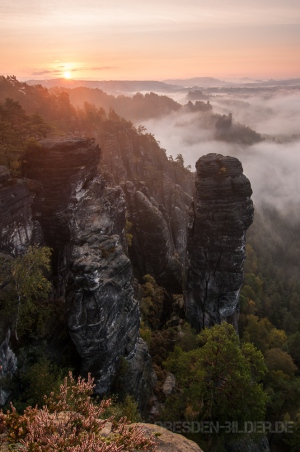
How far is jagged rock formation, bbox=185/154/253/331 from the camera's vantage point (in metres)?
42.8

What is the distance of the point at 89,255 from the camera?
2656cm

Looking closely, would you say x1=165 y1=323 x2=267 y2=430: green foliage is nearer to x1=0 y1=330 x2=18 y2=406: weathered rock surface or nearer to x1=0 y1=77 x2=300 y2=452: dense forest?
x1=0 y1=77 x2=300 y2=452: dense forest

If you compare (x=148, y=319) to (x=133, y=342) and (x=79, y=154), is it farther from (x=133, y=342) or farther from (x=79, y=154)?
(x=79, y=154)

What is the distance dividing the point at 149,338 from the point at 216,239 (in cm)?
1748

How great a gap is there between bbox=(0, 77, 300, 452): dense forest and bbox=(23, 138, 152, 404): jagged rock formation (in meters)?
1.76

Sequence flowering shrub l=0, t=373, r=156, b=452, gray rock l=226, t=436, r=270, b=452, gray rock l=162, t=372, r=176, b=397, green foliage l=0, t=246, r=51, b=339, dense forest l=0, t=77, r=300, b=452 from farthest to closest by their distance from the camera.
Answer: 1. gray rock l=162, t=372, r=176, b=397
2. gray rock l=226, t=436, r=270, b=452
3. dense forest l=0, t=77, r=300, b=452
4. green foliage l=0, t=246, r=51, b=339
5. flowering shrub l=0, t=373, r=156, b=452

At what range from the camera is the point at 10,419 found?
9.95m

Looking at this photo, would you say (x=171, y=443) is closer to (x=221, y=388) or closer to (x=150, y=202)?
(x=221, y=388)

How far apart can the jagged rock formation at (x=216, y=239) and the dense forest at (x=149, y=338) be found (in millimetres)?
5669

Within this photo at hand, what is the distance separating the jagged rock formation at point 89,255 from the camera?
80.8ft

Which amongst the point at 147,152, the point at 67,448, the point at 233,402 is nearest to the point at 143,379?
the point at 233,402

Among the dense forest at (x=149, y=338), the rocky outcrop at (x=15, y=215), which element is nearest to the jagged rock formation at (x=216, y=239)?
the dense forest at (x=149, y=338)

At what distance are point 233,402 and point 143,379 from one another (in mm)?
9335

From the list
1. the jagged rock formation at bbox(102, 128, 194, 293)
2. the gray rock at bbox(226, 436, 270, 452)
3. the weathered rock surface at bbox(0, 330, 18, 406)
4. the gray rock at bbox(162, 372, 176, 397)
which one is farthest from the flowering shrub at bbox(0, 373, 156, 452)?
the jagged rock formation at bbox(102, 128, 194, 293)
